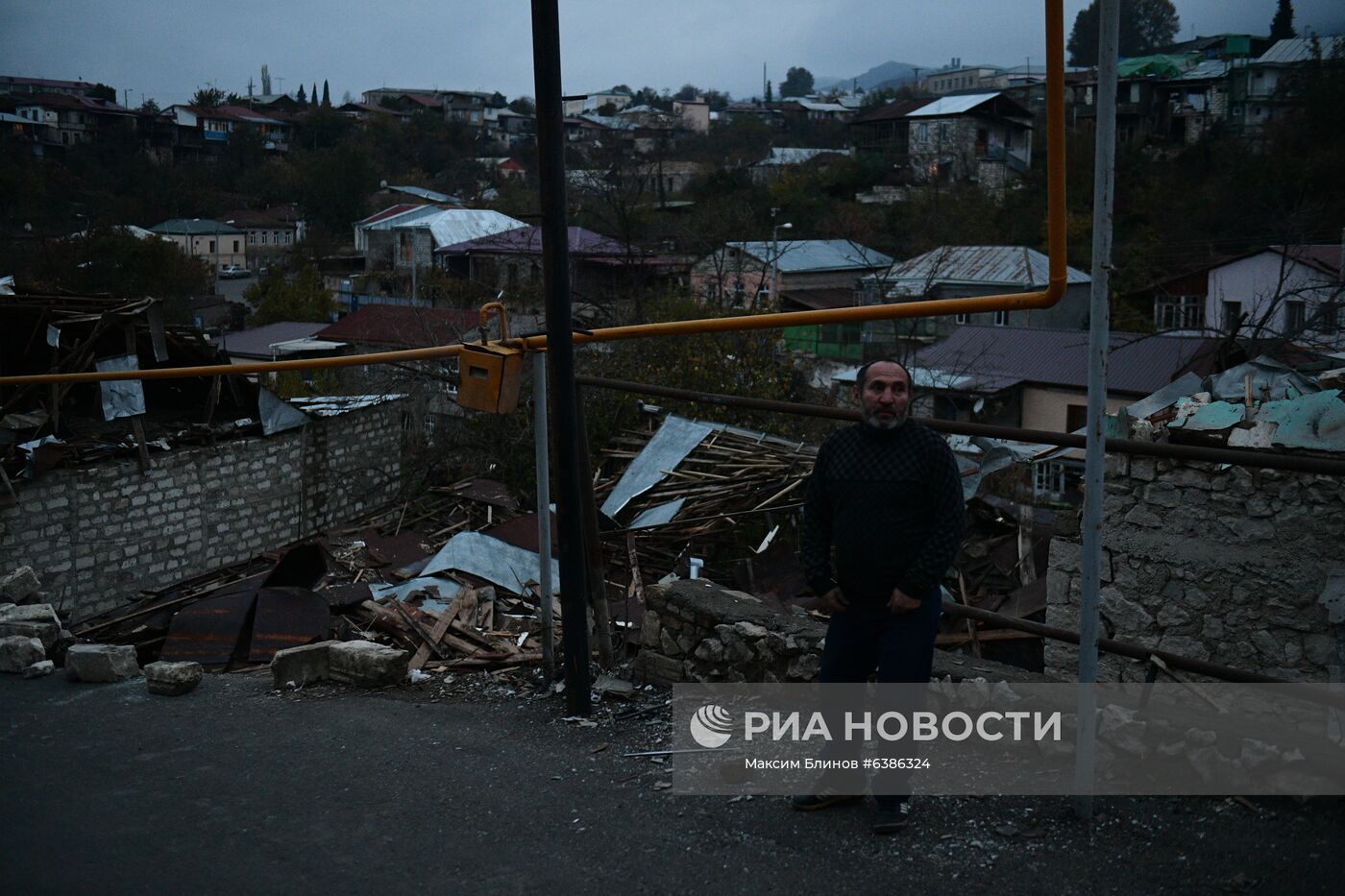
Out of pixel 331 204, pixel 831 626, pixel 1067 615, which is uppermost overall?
pixel 331 204

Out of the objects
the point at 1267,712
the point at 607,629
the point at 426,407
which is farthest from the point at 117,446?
the point at 1267,712

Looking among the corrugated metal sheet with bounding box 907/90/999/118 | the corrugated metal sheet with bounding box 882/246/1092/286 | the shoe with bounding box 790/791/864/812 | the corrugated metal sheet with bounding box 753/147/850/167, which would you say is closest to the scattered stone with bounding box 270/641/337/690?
the shoe with bounding box 790/791/864/812

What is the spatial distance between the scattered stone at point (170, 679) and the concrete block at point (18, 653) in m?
0.90

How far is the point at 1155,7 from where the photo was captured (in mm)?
107062

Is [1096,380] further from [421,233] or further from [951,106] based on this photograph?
[951,106]

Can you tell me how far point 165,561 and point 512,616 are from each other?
28.3ft

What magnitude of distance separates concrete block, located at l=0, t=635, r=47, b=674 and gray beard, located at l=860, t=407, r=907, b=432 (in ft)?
15.1

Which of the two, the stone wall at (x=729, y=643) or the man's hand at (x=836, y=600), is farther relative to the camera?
the stone wall at (x=729, y=643)

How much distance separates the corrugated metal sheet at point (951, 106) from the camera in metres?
53.7

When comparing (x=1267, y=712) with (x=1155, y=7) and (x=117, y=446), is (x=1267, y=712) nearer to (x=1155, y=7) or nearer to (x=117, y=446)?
(x=117, y=446)

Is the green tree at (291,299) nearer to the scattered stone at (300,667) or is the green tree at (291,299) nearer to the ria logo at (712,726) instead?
the scattered stone at (300,667)

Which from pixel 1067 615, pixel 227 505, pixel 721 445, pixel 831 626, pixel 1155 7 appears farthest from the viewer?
pixel 1155 7

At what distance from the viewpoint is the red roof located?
77.1 ft

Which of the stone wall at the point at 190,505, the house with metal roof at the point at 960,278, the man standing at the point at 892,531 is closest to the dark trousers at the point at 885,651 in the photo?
the man standing at the point at 892,531
